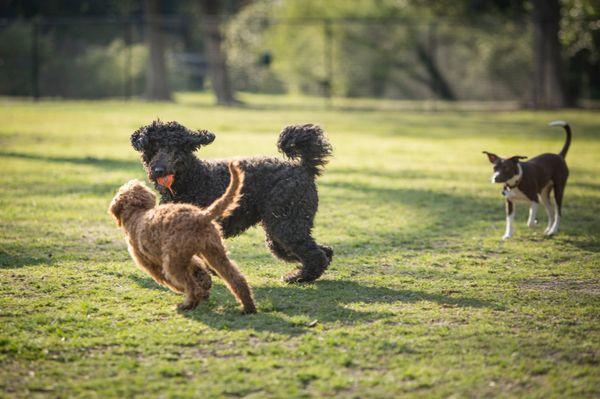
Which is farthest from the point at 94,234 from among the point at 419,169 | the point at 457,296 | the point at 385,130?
the point at 385,130

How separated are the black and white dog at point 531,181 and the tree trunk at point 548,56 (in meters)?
20.8

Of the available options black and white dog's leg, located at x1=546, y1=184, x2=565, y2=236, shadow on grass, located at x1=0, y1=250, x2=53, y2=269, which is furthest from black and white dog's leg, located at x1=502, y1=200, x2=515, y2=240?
shadow on grass, located at x1=0, y1=250, x2=53, y2=269

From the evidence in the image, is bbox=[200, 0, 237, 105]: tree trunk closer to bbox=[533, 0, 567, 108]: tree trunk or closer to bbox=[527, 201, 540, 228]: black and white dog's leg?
bbox=[533, 0, 567, 108]: tree trunk

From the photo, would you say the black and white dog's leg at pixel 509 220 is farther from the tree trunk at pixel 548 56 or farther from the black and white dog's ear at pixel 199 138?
→ the tree trunk at pixel 548 56

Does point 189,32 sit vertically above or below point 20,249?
above

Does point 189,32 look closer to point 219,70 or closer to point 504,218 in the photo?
point 219,70

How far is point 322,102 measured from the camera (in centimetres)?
3319

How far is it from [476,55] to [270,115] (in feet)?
41.5

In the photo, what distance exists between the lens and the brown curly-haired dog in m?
5.20

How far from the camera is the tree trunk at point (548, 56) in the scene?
28.4 m

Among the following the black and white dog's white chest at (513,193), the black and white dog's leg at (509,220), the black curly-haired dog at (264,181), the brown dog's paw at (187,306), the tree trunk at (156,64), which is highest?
the tree trunk at (156,64)

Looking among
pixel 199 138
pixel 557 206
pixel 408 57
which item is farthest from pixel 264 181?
pixel 408 57

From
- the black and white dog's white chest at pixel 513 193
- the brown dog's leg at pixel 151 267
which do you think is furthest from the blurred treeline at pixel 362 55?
the brown dog's leg at pixel 151 267

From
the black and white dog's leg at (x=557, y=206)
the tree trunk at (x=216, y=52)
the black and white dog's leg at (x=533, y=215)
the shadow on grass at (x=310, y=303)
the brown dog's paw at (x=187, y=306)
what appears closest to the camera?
the shadow on grass at (x=310, y=303)
